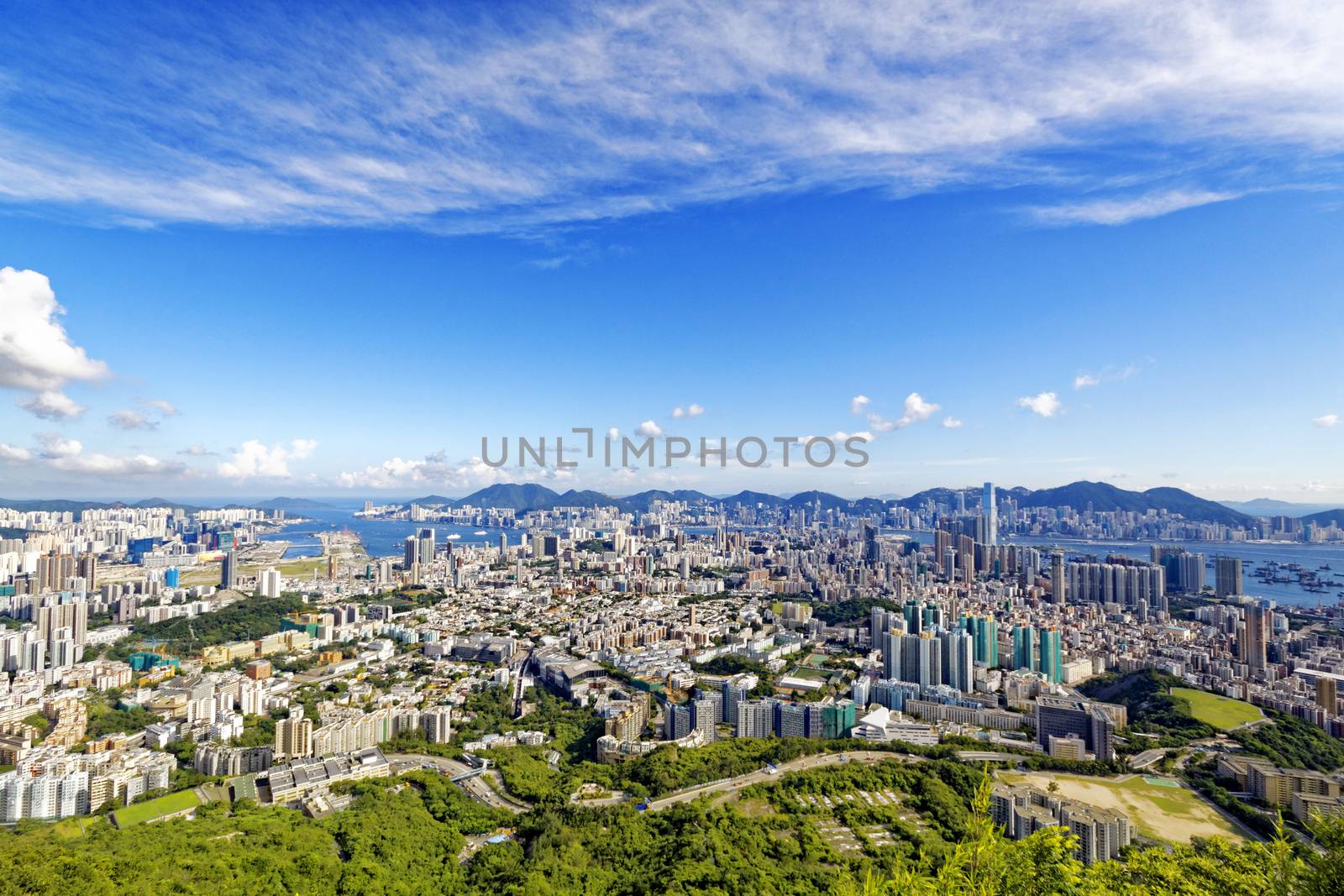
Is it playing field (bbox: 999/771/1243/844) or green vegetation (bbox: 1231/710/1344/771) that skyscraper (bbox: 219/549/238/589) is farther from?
green vegetation (bbox: 1231/710/1344/771)

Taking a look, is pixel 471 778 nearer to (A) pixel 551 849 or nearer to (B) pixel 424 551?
(A) pixel 551 849

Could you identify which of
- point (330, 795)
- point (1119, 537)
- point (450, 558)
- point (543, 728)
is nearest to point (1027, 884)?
point (330, 795)

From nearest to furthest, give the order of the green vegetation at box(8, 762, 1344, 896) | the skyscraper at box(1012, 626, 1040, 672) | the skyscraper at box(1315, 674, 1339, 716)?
the green vegetation at box(8, 762, 1344, 896), the skyscraper at box(1315, 674, 1339, 716), the skyscraper at box(1012, 626, 1040, 672)

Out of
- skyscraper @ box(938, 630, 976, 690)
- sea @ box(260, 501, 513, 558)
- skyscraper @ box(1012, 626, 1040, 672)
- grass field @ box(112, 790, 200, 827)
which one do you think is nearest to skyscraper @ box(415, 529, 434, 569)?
sea @ box(260, 501, 513, 558)

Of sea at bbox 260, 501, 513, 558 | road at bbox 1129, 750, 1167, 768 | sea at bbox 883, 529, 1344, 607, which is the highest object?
sea at bbox 883, 529, 1344, 607

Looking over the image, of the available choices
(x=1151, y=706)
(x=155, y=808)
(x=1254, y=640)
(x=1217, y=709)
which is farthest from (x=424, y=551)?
(x=1254, y=640)

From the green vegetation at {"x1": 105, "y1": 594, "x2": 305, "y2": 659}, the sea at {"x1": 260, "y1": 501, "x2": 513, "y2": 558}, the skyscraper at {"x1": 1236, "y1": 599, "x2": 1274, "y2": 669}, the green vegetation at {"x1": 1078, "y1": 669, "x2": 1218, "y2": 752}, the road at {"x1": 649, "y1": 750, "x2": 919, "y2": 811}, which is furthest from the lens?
the sea at {"x1": 260, "y1": 501, "x2": 513, "y2": 558}
